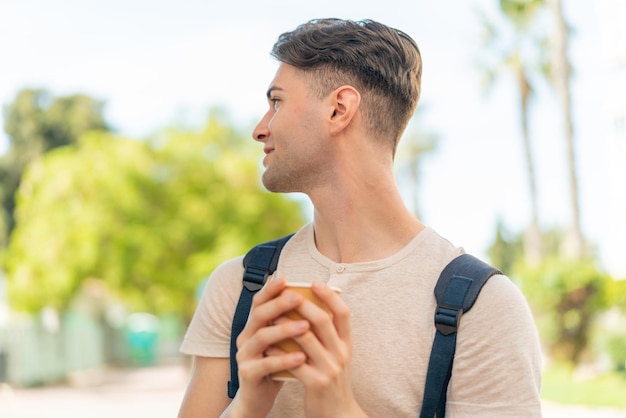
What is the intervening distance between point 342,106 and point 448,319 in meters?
0.57

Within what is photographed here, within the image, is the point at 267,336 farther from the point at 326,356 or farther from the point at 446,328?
the point at 446,328

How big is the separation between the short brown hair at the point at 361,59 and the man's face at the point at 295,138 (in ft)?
→ 0.14

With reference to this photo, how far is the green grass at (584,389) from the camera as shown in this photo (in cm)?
1590

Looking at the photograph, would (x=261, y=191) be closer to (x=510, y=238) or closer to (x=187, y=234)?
(x=187, y=234)

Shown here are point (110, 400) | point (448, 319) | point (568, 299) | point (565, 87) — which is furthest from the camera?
point (110, 400)

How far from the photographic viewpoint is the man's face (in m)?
2.20

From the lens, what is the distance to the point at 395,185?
2.32m

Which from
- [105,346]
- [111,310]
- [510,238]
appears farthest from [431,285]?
[510,238]

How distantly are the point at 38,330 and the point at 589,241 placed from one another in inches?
2388

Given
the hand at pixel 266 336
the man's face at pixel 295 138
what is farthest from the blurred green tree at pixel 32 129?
the hand at pixel 266 336

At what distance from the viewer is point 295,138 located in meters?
2.20

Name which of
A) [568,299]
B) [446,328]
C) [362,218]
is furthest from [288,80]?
[568,299]

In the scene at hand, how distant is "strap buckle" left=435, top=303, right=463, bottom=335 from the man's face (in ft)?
1.50

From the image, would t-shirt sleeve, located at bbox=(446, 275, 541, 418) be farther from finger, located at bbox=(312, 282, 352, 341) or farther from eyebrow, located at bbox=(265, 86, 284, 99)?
eyebrow, located at bbox=(265, 86, 284, 99)
